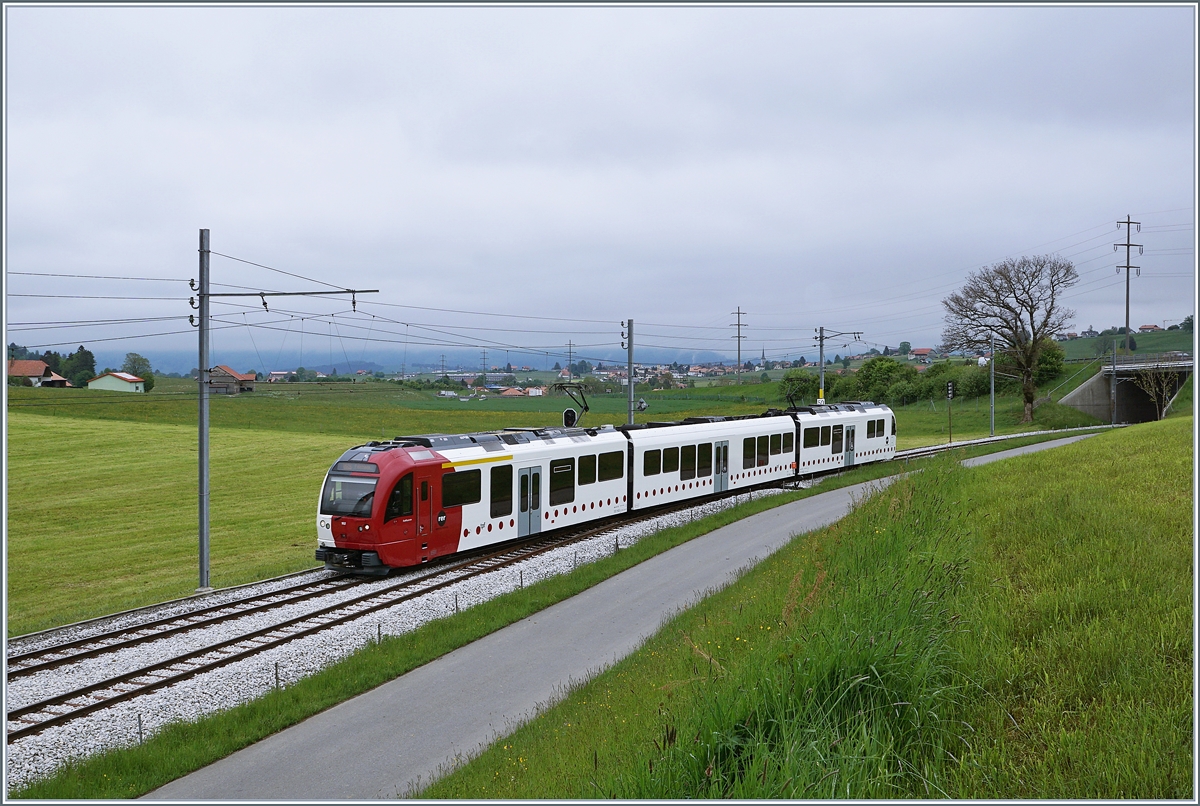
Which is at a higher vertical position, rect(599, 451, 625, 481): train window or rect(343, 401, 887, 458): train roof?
rect(343, 401, 887, 458): train roof

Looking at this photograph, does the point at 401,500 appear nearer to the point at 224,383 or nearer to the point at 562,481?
the point at 224,383

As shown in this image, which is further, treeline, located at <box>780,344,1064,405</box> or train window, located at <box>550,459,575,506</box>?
treeline, located at <box>780,344,1064,405</box>

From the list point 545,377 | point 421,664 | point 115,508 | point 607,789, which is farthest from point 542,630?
point 545,377

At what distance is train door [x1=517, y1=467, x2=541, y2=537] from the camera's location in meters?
22.6

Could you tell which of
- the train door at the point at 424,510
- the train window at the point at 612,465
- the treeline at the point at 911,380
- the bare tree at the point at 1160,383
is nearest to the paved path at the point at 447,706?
the train door at the point at 424,510

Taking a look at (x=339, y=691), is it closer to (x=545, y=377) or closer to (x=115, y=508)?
(x=115, y=508)

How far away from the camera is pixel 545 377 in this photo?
5181 centimetres

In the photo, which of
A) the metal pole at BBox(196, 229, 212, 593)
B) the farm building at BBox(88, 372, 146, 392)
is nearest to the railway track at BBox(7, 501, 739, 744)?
A: the metal pole at BBox(196, 229, 212, 593)

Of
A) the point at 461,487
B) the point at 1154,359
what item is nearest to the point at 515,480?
the point at 461,487

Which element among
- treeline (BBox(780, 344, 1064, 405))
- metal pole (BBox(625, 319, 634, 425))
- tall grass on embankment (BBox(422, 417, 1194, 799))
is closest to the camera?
tall grass on embankment (BBox(422, 417, 1194, 799))

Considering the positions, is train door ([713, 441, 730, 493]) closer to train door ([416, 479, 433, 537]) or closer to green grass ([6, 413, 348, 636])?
train door ([416, 479, 433, 537])

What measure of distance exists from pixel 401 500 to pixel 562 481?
19.6 ft

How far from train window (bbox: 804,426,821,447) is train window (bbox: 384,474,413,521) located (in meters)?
21.7

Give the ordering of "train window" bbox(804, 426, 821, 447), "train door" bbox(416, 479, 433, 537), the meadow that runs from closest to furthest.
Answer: "train door" bbox(416, 479, 433, 537)
the meadow
"train window" bbox(804, 426, 821, 447)
